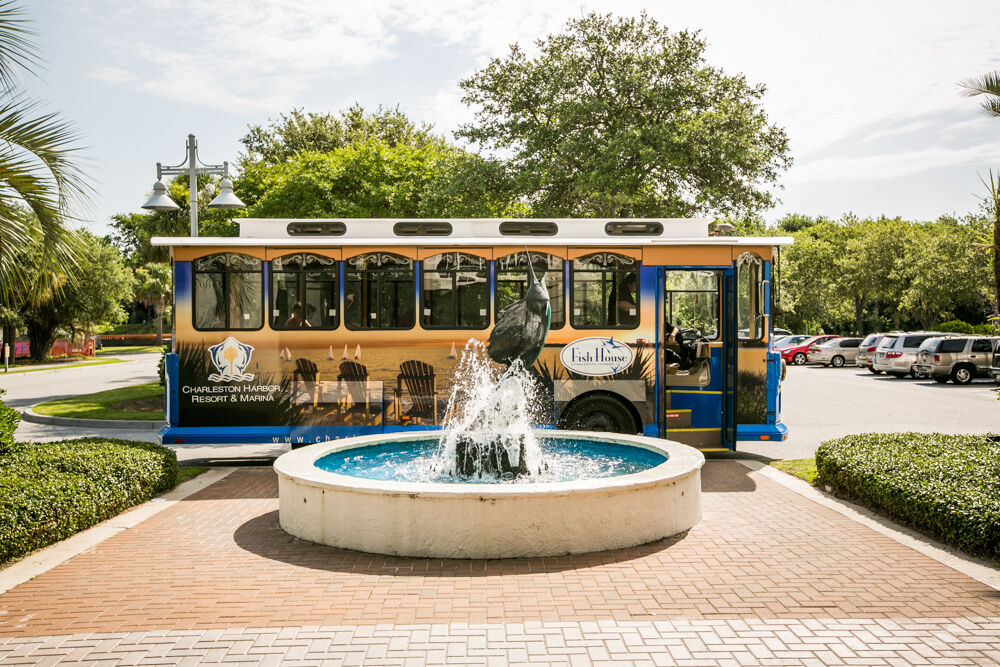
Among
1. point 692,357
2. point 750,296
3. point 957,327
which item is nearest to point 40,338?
point 692,357

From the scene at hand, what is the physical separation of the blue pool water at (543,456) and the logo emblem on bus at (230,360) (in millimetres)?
2913

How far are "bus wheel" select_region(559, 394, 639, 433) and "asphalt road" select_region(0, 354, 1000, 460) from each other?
313cm

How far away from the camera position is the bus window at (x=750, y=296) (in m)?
11.6

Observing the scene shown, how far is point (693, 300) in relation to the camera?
11.7 meters

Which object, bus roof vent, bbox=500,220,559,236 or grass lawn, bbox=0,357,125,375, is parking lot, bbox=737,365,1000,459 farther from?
grass lawn, bbox=0,357,125,375

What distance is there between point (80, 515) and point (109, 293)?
4255 centimetres

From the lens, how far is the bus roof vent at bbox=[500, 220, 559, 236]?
11969 millimetres

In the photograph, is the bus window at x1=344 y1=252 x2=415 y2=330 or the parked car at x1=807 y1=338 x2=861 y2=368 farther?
the parked car at x1=807 y1=338 x2=861 y2=368

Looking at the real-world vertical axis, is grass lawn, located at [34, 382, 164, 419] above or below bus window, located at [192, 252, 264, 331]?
below

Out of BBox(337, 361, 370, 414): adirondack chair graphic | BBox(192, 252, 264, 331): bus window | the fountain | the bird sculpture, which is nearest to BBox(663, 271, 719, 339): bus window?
the fountain

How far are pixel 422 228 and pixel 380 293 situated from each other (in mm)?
1235

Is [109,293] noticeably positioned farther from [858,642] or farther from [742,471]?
[858,642]

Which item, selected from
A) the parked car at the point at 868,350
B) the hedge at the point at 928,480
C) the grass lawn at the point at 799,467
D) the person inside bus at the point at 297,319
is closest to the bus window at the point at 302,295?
the person inside bus at the point at 297,319

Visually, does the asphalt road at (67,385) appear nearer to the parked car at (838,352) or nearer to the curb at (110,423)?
the curb at (110,423)
